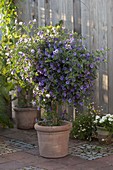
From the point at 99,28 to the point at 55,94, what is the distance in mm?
1509

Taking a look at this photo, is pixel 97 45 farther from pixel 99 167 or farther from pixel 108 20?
pixel 99 167

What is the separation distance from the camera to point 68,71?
15.7ft

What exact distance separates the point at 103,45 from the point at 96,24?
0.34m

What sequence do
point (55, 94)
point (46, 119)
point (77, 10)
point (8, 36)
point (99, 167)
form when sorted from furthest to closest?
point (8, 36)
point (77, 10)
point (46, 119)
point (55, 94)
point (99, 167)

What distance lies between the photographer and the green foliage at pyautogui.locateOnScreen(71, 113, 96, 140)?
19.1 ft

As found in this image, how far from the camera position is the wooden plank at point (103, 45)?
19.1 ft

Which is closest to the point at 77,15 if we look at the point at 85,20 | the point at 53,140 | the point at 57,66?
the point at 85,20

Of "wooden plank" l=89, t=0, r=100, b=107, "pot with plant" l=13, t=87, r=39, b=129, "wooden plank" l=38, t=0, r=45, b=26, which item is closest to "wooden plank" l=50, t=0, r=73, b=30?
"wooden plank" l=38, t=0, r=45, b=26

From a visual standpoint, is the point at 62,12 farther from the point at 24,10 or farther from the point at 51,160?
the point at 51,160

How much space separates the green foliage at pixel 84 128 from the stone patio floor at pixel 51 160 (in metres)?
0.11

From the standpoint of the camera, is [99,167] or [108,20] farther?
[108,20]

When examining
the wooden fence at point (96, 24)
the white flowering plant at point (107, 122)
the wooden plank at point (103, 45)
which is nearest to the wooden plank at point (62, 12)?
the wooden fence at point (96, 24)

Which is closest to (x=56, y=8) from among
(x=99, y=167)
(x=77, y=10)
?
(x=77, y=10)

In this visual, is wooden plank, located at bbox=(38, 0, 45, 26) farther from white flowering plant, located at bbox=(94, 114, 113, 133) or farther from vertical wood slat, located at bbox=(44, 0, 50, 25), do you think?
white flowering plant, located at bbox=(94, 114, 113, 133)
